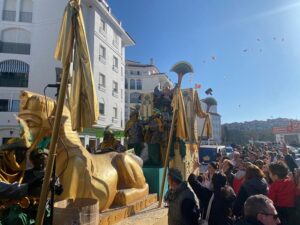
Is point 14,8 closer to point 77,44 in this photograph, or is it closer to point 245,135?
point 77,44

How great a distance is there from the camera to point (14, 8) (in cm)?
2389

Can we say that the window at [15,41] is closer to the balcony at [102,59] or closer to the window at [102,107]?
the balcony at [102,59]

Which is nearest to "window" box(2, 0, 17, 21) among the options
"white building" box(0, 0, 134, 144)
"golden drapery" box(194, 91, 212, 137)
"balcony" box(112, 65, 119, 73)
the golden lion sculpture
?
"white building" box(0, 0, 134, 144)

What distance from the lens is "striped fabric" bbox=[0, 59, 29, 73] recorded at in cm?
2278

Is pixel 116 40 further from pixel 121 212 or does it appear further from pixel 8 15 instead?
pixel 121 212

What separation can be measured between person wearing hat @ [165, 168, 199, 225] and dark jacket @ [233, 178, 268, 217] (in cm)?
93

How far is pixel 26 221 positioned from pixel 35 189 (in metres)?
0.33

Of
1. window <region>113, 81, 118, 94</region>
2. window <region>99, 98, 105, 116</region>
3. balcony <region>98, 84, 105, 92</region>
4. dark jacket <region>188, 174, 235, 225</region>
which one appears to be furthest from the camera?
window <region>113, 81, 118, 94</region>

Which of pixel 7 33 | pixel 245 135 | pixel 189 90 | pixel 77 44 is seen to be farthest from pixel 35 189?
pixel 245 135

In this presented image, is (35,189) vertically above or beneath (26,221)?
above

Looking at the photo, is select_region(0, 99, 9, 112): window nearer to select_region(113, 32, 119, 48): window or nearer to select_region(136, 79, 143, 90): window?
select_region(113, 32, 119, 48): window

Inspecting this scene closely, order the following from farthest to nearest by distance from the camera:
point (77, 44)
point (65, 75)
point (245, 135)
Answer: point (245, 135) < point (77, 44) < point (65, 75)

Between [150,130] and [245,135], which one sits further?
[245,135]

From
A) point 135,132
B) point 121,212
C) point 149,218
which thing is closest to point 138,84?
point 135,132
